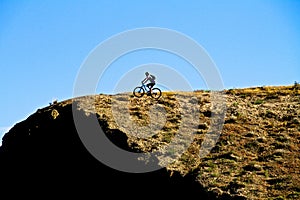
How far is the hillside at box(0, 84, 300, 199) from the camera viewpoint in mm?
28625

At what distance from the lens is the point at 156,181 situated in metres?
30.6

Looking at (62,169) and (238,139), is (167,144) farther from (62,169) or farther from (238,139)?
(62,169)

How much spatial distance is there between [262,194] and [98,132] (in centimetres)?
1462

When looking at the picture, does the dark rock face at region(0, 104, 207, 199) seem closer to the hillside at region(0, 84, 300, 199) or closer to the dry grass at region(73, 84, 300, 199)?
the hillside at region(0, 84, 300, 199)

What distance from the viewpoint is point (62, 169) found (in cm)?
3809

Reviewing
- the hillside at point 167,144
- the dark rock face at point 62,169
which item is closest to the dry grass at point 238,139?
the hillside at point 167,144

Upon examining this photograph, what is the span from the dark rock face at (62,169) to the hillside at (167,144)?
73 millimetres

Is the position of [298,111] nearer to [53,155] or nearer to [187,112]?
[187,112]

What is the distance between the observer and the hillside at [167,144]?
2862 centimetres

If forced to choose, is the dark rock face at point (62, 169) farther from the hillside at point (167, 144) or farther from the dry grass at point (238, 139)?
the dry grass at point (238, 139)

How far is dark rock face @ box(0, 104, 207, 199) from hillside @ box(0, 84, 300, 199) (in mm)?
73

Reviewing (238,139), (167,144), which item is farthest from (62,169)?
(238,139)

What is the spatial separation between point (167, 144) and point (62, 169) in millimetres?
10309

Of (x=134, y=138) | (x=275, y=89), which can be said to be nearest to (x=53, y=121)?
(x=134, y=138)
